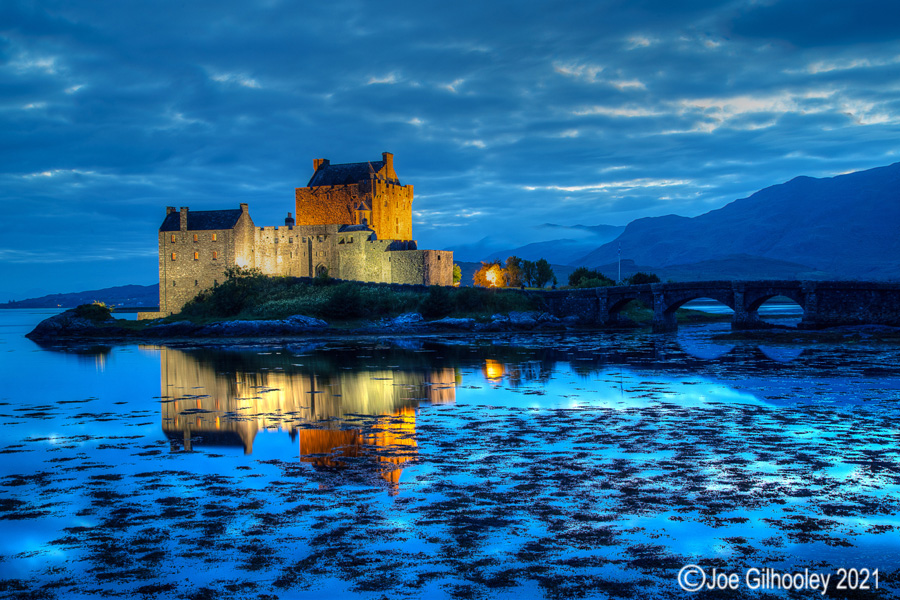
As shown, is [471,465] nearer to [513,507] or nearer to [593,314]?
[513,507]

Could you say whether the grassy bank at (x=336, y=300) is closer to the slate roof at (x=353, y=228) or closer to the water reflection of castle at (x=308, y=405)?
the slate roof at (x=353, y=228)

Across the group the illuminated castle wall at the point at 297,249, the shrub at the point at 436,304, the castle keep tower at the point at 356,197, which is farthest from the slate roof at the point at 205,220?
the shrub at the point at 436,304

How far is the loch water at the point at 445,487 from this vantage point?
23.9ft

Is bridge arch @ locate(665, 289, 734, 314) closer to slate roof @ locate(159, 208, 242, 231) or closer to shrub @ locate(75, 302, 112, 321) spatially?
slate roof @ locate(159, 208, 242, 231)

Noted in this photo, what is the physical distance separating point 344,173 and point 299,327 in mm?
26242

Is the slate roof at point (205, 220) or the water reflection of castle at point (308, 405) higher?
the slate roof at point (205, 220)

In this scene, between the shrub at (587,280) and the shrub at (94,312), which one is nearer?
the shrub at (94,312)

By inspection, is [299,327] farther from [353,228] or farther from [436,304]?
[353,228]

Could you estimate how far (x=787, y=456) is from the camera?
12203mm

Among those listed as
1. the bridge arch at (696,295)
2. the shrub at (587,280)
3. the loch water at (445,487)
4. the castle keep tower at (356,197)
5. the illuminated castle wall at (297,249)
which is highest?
the castle keep tower at (356,197)

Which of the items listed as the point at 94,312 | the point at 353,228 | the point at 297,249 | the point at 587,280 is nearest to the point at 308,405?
the point at 353,228

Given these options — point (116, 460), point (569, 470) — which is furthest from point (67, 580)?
point (569, 470)

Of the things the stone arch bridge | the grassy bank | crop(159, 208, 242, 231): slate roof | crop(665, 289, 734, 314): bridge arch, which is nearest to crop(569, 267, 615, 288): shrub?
the stone arch bridge

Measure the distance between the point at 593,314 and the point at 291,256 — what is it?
107ft
